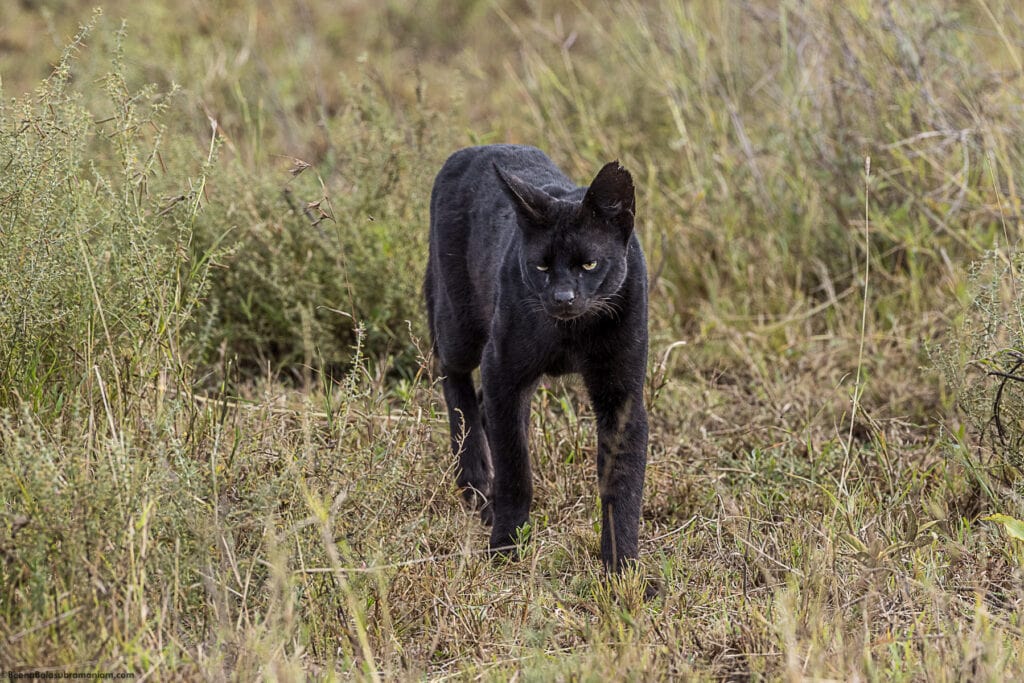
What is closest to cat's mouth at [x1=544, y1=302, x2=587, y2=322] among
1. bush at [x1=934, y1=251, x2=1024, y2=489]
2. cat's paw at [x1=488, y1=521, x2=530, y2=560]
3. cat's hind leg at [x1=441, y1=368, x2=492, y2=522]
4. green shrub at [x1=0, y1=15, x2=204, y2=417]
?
cat's paw at [x1=488, y1=521, x2=530, y2=560]

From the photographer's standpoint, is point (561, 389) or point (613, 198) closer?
point (613, 198)

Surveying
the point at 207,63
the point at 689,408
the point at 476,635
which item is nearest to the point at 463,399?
the point at 689,408

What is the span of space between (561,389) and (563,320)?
34.5 inches

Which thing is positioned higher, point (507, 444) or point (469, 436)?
point (507, 444)

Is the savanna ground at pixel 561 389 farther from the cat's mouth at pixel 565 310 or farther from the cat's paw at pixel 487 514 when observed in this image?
the cat's mouth at pixel 565 310

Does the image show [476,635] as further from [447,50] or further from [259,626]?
[447,50]

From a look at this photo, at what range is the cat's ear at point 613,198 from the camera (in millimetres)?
3146

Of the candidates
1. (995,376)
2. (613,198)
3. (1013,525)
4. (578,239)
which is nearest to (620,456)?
(578,239)

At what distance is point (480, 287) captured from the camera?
12.6 ft

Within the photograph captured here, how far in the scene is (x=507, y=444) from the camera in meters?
3.46

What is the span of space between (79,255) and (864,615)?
2271 mm

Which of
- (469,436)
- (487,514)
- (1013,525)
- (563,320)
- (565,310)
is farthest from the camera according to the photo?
(469,436)

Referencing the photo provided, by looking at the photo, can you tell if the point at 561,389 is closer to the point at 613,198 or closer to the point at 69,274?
the point at 613,198

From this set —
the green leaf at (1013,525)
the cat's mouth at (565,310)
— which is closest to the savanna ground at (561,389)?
the green leaf at (1013,525)
